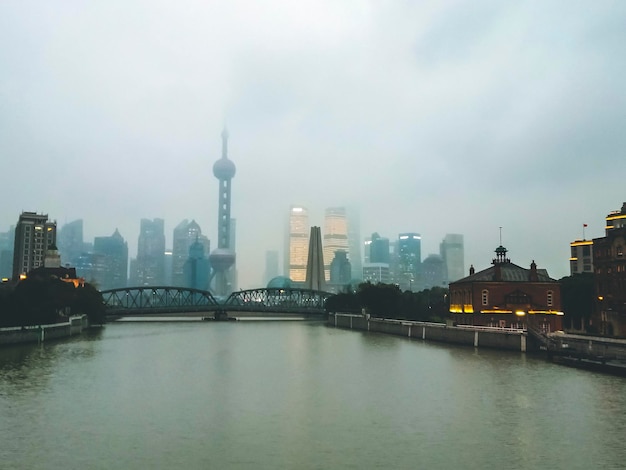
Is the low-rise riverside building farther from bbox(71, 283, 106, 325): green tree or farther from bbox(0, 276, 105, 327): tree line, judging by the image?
bbox(71, 283, 106, 325): green tree

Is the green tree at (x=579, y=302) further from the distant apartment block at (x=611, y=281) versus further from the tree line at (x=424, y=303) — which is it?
the distant apartment block at (x=611, y=281)

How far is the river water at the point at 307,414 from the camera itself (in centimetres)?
2950

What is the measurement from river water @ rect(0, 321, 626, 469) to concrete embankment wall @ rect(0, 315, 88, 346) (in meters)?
17.4

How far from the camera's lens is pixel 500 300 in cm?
9638

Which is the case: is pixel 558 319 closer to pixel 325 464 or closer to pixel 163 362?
pixel 163 362

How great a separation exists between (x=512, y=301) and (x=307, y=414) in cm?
6325

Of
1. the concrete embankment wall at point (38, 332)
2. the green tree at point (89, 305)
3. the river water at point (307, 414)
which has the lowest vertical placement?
the river water at point (307, 414)

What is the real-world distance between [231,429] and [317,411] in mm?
7272

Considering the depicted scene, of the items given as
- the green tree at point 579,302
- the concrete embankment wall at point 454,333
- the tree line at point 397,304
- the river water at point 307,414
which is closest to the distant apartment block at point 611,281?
the green tree at point 579,302

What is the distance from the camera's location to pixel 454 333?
94.8m

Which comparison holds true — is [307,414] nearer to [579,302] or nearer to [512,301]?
[512,301]

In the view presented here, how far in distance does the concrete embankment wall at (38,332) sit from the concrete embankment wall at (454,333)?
6064 cm

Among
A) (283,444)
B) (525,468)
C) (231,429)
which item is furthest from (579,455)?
(231,429)

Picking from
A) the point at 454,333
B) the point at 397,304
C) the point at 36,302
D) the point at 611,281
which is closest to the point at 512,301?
the point at 454,333
